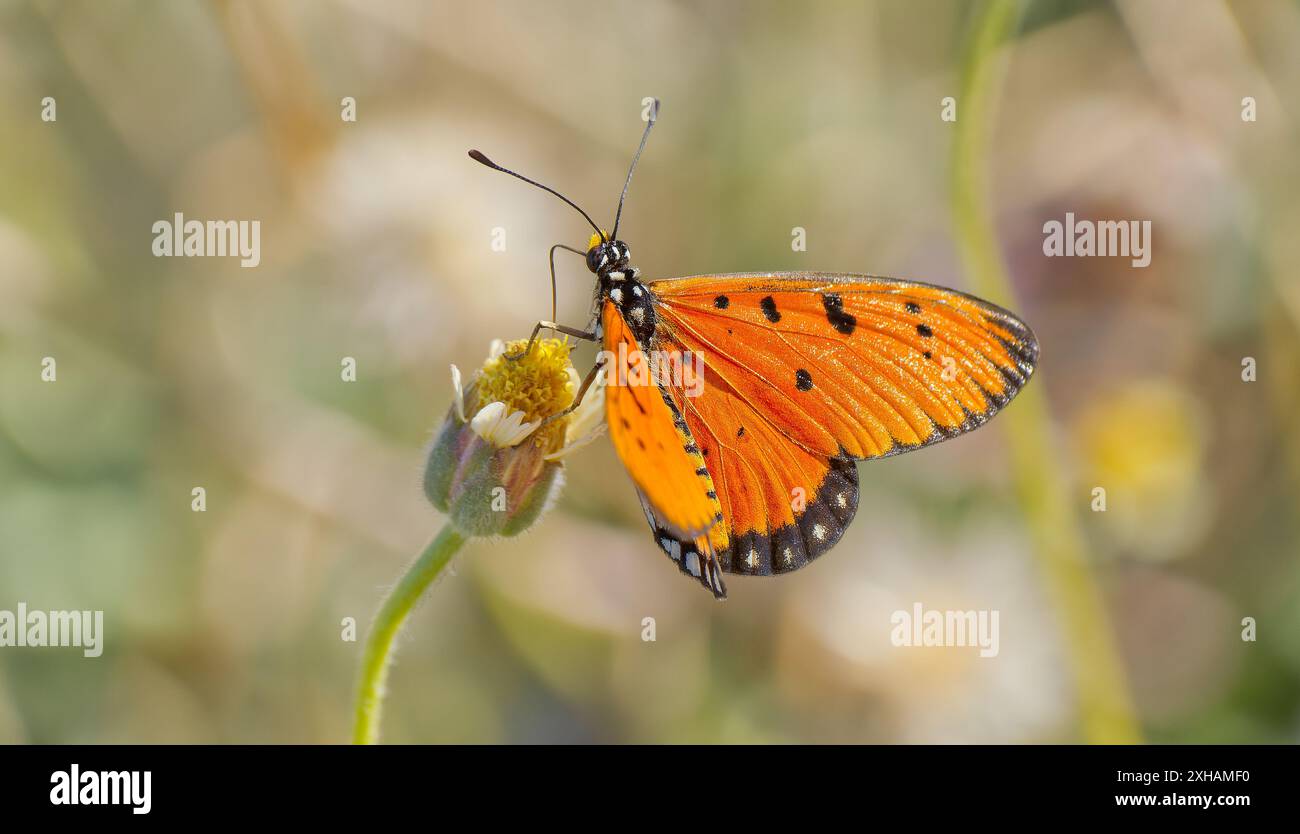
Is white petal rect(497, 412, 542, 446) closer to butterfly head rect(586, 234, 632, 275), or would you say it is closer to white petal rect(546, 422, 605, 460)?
Result: white petal rect(546, 422, 605, 460)

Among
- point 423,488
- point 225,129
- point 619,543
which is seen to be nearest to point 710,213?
point 619,543

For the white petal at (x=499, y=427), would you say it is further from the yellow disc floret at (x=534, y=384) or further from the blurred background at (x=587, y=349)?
the blurred background at (x=587, y=349)

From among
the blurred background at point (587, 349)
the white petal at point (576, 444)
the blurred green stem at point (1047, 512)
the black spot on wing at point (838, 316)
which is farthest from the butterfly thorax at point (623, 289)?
the blurred background at point (587, 349)

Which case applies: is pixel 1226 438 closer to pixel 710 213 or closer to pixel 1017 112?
pixel 1017 112

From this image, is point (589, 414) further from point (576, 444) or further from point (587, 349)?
point (587, 349)

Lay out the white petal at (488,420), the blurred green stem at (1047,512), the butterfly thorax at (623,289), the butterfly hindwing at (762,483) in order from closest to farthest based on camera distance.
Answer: the white petal at (488,420), the butterfly hindwing at (762,483), the butterfly thorax at (623,289), the blurred green stem at (1047,512)

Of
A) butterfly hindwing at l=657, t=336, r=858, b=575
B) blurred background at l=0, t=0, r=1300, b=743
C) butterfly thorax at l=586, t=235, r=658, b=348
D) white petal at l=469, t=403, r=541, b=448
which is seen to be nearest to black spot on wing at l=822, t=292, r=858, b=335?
butterfly hindwing at l=657, t=336, r=858, b=575
